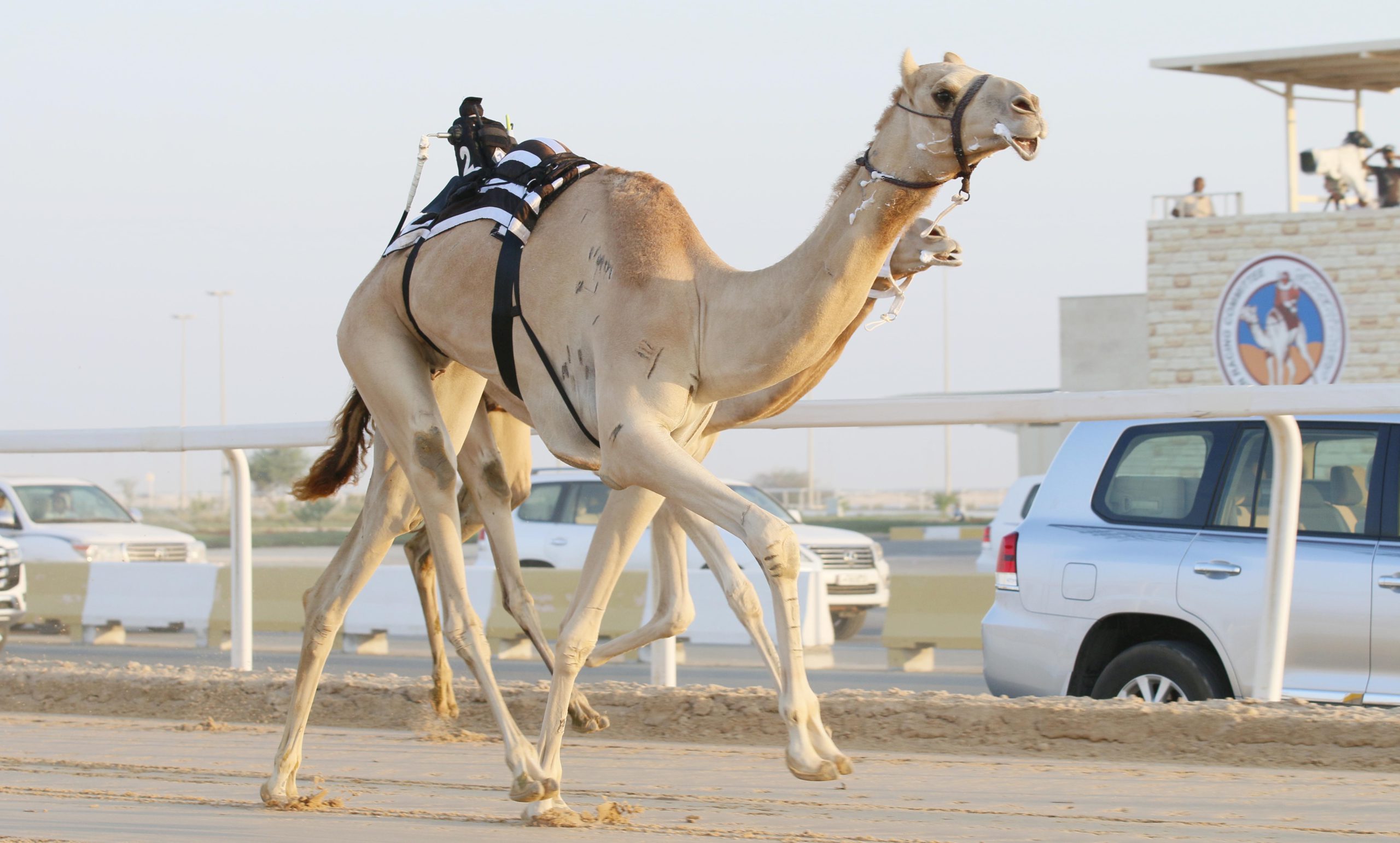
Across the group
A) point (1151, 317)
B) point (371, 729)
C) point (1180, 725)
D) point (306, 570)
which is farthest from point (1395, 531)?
point (1151, 317)

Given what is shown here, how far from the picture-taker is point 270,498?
7231 centimetres

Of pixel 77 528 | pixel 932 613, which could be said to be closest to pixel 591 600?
pixel 932 613

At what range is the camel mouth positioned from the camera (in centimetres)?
477

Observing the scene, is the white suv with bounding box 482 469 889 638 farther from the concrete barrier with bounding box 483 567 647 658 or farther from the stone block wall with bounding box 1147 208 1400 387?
the stone block wall with bounding box 1147 208 1400 387

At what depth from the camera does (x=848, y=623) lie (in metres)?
20.1

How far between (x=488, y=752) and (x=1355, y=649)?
3.97 meters

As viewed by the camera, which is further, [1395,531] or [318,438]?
[318,438]

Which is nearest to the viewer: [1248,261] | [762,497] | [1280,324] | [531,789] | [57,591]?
[531,789]

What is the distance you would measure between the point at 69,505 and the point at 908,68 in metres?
19.8

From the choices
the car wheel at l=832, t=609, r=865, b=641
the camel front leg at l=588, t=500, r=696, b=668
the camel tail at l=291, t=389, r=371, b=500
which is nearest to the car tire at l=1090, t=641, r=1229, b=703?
the camel front leg at l=588, t=500, r=696, b=668

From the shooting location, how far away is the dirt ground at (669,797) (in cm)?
559

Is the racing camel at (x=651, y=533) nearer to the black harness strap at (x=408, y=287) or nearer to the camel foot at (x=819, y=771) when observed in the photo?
the black harness strap at (x=408, y=287)

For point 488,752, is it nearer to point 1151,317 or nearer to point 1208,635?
point 1208,635

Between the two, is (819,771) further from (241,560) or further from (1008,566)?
(241,560)
